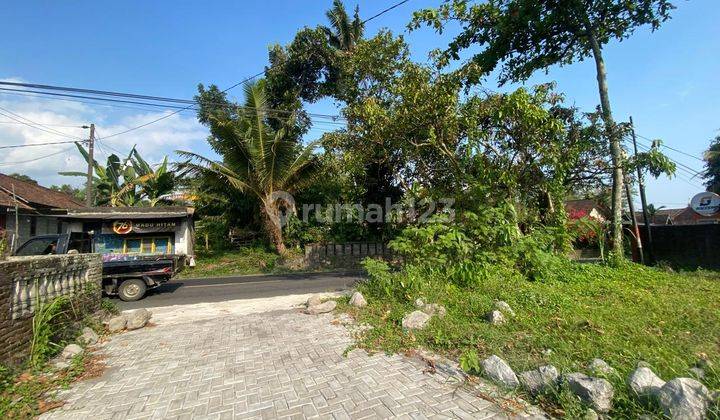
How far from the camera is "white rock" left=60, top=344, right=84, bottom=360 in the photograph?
4.57 m

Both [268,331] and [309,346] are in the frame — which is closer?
[309,346]

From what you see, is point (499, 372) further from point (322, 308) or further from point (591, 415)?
point (322, 308)

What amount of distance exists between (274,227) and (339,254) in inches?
128

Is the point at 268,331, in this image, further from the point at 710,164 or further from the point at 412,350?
the point at 710,164

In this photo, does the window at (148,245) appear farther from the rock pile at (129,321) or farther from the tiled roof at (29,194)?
the rock pile at (129,321)

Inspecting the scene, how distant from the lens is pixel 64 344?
4.86 meters

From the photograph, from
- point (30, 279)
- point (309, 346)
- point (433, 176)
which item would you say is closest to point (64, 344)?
point (30, 279)

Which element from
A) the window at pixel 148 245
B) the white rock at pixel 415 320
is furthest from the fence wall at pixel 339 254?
the white rock at pixel 415 320

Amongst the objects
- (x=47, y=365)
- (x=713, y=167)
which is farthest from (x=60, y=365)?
(x=713, y=167)

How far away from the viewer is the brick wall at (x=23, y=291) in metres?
3.90

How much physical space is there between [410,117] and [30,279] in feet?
28.0

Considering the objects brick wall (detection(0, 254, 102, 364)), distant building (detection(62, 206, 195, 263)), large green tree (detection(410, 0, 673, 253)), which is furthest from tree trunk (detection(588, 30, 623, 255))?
distant building (detection(62, 206, 195, 263))

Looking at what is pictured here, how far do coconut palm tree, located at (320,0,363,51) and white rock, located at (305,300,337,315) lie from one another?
15271mm

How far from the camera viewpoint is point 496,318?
4891 millimetres
